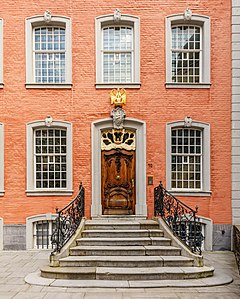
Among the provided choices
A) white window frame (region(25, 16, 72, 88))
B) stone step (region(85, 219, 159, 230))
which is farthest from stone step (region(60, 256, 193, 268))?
white window frame (region(25, 16, 72, 88))

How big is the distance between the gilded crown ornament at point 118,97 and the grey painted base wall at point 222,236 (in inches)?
205

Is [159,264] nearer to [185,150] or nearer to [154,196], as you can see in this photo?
[154,196]

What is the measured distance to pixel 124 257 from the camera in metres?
9.77

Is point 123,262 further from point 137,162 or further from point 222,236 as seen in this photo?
point 222,236

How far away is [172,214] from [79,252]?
3.35 meters

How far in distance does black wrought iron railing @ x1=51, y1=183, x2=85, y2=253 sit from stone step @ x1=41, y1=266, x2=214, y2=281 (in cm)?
86

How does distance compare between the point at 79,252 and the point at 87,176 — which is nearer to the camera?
the point at 79,252

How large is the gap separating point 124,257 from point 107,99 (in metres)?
5.56

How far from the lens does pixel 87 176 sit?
12961mm

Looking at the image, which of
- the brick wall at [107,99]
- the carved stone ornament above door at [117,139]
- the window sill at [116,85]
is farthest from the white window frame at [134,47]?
the carved stone ornament above door at [117,139]

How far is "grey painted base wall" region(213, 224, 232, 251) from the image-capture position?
41.9ft

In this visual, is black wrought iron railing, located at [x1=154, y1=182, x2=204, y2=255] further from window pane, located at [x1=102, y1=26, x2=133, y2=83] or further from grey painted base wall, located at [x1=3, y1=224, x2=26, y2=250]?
grey painted base wall, located at [x1=3, y1=224, x2=26, y2=250]

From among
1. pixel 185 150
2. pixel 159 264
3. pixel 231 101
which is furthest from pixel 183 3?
pixel 159 264

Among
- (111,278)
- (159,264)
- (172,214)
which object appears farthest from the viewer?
(172,214)
